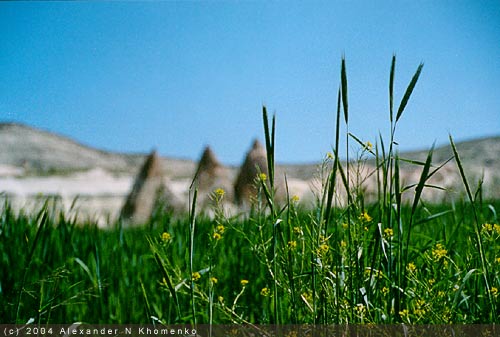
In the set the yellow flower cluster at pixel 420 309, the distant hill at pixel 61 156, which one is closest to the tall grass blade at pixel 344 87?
the yellow flower cluster at pixel 420 309

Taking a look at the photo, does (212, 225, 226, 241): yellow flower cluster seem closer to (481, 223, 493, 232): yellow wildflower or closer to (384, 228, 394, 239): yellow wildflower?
(384, 228, 394, 239): yellow wildflower

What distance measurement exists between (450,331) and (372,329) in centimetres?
16

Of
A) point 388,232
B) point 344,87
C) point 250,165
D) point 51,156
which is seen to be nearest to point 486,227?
point 388,232

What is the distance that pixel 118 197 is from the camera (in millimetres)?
9102

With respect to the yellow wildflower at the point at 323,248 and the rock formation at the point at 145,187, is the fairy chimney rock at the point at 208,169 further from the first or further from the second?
the yellow wildflower at the point at 323,248

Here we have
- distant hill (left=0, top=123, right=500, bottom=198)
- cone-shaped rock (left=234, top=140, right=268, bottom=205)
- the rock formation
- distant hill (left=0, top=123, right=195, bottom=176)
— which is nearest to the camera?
cone-shaped rock (left=234, top=140, right=268, bottom=205)

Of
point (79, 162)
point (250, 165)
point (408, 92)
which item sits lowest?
point (408, 92)

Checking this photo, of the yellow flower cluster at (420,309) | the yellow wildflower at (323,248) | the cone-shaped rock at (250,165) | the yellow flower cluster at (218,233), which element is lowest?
the yellow flower cluster at (420,309)

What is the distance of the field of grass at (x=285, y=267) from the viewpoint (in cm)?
104

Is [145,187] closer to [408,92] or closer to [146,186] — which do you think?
[146,186]

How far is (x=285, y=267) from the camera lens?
3.71 ft

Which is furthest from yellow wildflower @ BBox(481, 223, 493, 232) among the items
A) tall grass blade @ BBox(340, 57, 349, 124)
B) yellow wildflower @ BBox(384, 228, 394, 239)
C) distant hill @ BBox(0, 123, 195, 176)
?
distant hill @ BBox(0, 123, 195, 176)

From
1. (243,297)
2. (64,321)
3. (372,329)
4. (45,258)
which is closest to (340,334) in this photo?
(372,329)

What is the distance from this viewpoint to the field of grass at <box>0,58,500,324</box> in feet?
3.43
